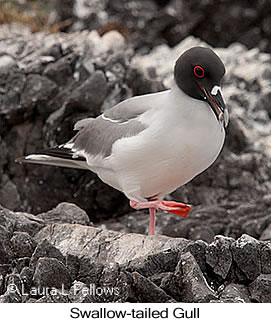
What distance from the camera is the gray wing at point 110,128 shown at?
4797 millimetres

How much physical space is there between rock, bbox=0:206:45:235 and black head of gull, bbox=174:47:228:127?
Result: 1163mm

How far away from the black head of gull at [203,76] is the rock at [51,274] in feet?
4.18

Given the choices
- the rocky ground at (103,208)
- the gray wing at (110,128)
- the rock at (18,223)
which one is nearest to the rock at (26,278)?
the rocky ground at (103,208)

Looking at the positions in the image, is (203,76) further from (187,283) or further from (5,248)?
(5,248)

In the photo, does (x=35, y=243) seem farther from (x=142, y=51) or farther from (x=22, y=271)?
(x=142, y=51)

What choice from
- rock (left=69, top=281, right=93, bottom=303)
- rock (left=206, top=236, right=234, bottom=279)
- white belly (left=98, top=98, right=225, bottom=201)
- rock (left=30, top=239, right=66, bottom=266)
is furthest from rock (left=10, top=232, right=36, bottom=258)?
rock (left=206, top=236, right=234, bottom=279)

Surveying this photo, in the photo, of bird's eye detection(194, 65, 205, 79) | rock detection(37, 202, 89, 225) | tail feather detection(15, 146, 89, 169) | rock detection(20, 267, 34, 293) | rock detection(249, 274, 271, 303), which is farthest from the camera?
tail feather detection(15, 146, 89, 169)

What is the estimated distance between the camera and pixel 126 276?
388 cm

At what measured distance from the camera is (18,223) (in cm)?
450

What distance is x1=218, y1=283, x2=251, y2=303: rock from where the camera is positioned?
3.77m

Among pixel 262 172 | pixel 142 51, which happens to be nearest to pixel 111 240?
pixel 262 172

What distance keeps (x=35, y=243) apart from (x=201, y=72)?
134 centimetres

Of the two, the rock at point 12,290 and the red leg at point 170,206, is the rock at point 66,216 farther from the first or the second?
the rock at point 12,290

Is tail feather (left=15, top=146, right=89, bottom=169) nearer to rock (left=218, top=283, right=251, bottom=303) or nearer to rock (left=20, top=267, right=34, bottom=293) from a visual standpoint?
rock (left=20, top=267, right=34, bottom=293)
